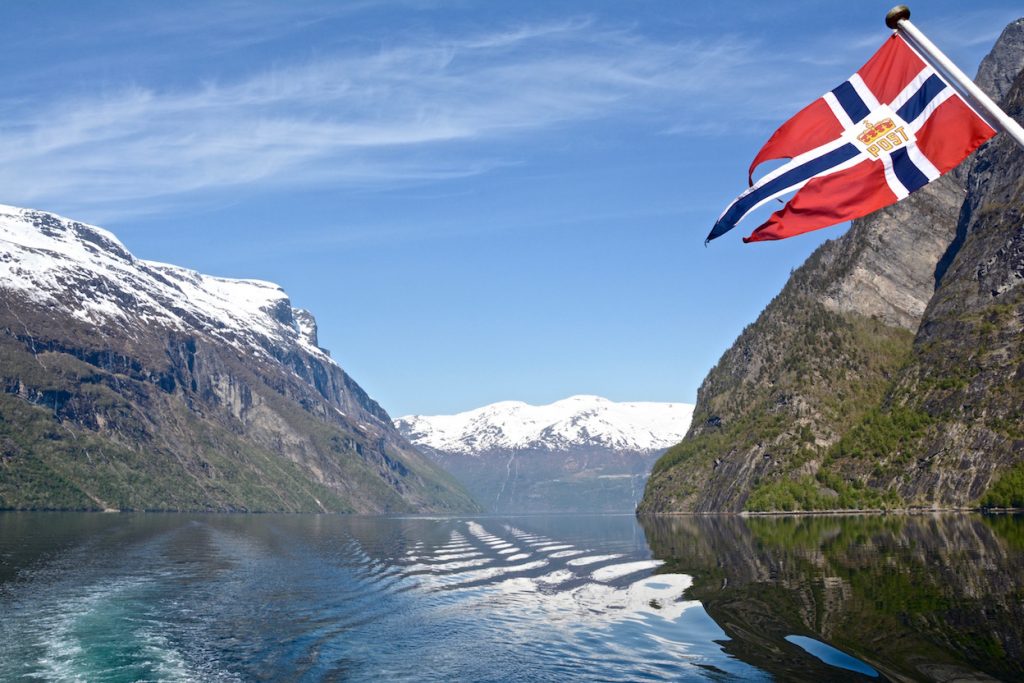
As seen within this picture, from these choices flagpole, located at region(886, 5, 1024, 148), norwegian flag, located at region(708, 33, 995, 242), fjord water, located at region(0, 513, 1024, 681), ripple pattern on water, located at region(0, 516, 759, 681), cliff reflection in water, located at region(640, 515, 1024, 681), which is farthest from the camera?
ripple pattern on water, located at region(0, 516, 759, 681)

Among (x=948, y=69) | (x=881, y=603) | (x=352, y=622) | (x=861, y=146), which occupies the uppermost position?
(x=948, y=69)

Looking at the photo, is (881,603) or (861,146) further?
(881,603)

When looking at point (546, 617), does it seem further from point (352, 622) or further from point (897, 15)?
point (897, 15)

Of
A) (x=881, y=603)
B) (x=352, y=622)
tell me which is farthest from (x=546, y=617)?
(x=881, y=603)

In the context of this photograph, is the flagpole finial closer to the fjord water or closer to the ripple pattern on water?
the fjord water

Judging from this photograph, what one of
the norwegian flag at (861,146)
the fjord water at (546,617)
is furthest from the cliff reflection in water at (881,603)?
the norwegian flag at (861,146)

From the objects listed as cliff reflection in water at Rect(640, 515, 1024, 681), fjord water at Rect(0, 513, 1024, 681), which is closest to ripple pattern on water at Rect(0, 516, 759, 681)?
fjord water at Rect(0, 513, 1024, 681)
